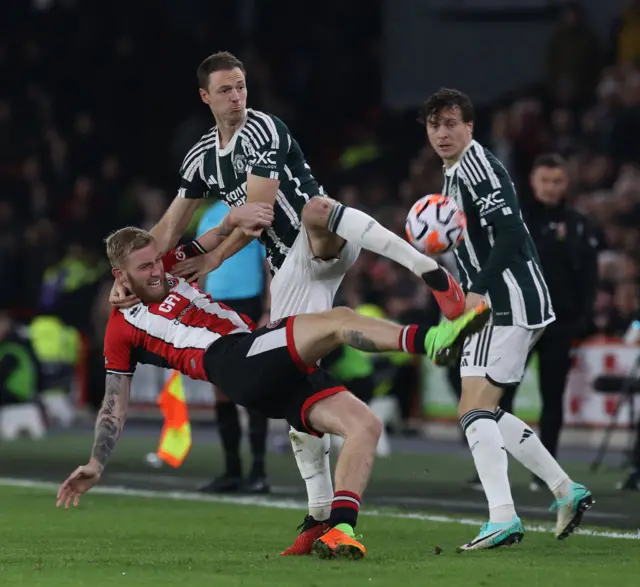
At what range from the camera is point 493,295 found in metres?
8.01

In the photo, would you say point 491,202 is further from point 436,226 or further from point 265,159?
point 265,159

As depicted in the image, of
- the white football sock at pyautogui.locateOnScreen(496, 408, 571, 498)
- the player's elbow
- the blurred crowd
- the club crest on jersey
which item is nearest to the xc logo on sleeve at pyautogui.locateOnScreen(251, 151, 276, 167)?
the club crest on jersey

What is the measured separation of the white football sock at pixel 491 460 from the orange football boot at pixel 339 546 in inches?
38.9

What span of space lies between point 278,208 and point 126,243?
888 mm

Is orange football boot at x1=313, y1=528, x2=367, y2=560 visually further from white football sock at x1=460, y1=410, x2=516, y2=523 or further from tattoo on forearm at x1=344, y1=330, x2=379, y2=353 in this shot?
white football sock at x1=460, y1=410, x2=516, y2=523

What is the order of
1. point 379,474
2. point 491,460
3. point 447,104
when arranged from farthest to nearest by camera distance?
point 379,474 < point 447,104 < point 491,460

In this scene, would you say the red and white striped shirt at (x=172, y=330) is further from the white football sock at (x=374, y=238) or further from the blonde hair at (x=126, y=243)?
the white football sock at (x=374, y=238)

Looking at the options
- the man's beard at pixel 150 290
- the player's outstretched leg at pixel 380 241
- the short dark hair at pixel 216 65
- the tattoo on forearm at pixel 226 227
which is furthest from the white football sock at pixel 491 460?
the short dark hair at pixel 216 65

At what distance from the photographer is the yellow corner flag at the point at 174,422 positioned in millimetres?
10000

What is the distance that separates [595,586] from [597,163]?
40.7ft

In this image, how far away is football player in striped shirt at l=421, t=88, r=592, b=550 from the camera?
779cm

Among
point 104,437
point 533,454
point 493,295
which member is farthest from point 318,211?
point 533,454

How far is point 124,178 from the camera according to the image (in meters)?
24.1

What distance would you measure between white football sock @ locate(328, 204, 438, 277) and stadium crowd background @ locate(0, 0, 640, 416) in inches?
443
